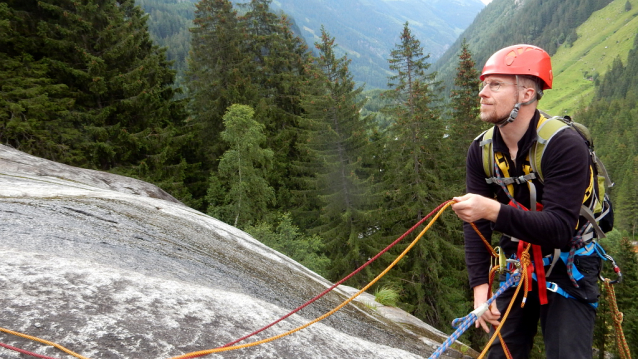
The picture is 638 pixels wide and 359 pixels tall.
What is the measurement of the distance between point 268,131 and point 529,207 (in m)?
26.8

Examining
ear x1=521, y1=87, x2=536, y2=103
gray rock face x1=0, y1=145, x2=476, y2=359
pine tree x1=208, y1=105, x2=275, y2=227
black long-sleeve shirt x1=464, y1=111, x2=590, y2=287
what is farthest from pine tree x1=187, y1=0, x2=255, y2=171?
black long-sleeve shirt x1=464, y1=111, x2=590, y2=287

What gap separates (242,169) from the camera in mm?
21828

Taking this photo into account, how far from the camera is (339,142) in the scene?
888 inches

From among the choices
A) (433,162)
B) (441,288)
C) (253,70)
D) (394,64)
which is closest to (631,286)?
(441,288)

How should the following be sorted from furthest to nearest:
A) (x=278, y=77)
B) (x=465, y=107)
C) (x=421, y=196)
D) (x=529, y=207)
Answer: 1. (x=278, y=77)
2. (x=465, y=107)
3. (x=421, y=196)
4. (x=529, y=207)

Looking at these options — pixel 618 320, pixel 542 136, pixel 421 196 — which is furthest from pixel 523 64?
pixel 421 196

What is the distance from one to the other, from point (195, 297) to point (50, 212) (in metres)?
2.37

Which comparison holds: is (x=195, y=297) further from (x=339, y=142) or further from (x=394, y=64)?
(x=394, y=64)

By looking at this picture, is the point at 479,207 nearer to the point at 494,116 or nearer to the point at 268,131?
the point at 494,116

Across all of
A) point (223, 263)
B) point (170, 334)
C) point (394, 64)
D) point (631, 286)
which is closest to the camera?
point (170, 334)

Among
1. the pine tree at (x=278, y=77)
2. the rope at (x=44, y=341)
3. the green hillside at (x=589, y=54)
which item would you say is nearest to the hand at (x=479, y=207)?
the rope at (x=44, y=341)

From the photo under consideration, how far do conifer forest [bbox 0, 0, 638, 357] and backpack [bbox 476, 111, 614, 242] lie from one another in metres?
16.4

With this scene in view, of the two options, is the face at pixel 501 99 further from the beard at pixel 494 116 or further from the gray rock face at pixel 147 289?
the gray rock face at pixel 147 289

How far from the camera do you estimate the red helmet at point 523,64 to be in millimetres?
2549
